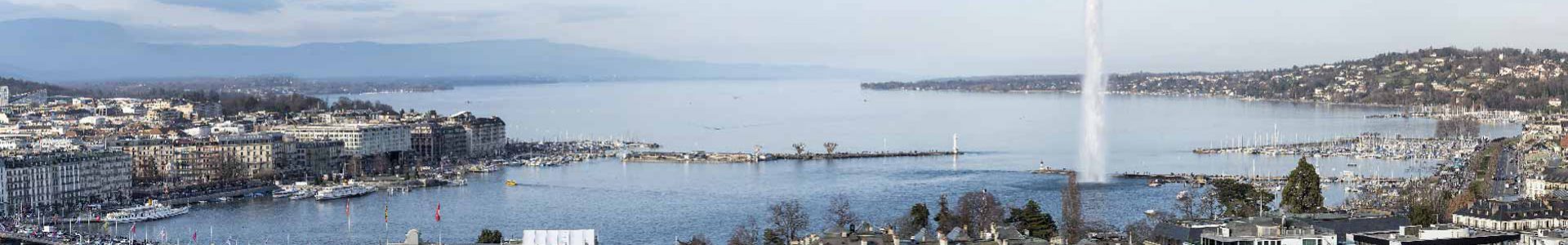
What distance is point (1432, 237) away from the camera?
19031 millimetres

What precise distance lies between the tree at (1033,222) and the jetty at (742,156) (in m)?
27.4

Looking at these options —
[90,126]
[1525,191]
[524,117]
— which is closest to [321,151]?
[90,126]

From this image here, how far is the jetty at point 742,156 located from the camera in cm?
5256

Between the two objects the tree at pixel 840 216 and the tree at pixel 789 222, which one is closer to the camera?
the tree at pixel 789 222

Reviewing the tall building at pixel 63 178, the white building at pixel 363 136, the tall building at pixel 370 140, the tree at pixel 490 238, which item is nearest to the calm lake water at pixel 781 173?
the tall building at pixel 63 178

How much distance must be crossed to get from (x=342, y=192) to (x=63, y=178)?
17.7 ft

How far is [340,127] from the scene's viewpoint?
168 ft

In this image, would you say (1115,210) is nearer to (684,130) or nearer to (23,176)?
Answer: (23,176)

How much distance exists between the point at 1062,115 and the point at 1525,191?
58551 mm

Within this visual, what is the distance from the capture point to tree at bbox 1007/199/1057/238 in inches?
923

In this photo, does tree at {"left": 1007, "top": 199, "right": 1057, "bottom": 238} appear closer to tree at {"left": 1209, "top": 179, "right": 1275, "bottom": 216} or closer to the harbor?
tree at {"left": 1209, "top": 179, "right": 1275, "bottom": 216}

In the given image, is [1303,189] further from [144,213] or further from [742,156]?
[742,156]

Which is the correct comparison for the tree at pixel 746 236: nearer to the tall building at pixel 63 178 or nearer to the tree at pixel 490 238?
the tree at pixel 490 238

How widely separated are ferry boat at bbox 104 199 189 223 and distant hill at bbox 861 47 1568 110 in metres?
57.7
